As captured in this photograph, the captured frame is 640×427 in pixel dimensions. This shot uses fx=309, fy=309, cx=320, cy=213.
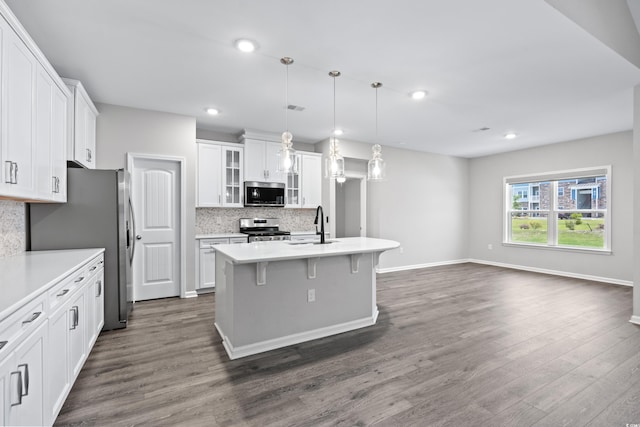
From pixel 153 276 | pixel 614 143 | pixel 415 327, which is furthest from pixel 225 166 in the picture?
pixel 614 143

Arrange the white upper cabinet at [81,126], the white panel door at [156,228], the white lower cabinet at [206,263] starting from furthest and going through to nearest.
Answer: the white lower cabinet at [206,263] → the white panel door at [156,228] → the white upper cabinet at [81,126]

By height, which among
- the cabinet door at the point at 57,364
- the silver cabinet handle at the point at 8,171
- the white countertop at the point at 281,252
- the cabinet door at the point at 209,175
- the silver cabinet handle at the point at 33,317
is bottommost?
the cabinet door at the point at 57,364

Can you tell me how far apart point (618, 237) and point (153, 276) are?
760 cm

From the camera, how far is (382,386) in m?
2.22

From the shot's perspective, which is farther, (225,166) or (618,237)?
(618,237)

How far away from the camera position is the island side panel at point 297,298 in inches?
106

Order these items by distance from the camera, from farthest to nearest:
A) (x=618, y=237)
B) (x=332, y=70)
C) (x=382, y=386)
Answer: (x=618, y=237), (x=332, y=70), (x=382, y=386)

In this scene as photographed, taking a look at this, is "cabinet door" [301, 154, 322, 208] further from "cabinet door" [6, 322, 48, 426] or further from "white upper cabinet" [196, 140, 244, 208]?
"cabinet door" [6, 322, 48, 426]

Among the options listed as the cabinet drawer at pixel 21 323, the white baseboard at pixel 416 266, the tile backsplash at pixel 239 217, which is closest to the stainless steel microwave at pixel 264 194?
the tile backsplash at pixel 239 217

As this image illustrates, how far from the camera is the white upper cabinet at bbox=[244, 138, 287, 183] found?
5164 mm

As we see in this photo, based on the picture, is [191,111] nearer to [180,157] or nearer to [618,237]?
[180,157]

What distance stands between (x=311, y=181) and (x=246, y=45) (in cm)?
335

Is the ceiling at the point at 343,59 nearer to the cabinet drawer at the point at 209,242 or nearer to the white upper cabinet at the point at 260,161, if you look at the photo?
the white upper cabinet at the point at 260,161

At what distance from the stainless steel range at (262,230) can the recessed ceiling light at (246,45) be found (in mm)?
2878
